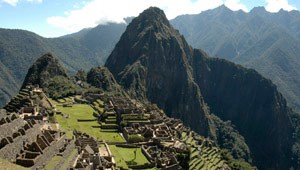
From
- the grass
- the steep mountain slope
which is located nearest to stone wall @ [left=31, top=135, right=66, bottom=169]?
the grass

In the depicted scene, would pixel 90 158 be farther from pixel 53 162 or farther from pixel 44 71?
Answer: pixel 44 71

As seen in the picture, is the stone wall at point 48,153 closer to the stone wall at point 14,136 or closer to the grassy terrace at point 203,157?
the stone wall at point 14,136

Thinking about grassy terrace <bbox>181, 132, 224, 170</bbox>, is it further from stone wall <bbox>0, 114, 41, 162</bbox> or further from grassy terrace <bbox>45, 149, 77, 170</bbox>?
stone wall <bbox>0, 114, 41, 162</bbox>

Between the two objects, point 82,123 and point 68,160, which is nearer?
point 68,160

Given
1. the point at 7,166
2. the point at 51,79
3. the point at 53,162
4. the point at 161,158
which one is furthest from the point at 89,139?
the point at 51,79

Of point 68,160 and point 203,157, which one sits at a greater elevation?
point 68,160

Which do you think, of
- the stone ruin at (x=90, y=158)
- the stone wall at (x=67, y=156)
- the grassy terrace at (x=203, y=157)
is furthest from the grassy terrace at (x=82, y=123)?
the stone wall at (x=67, y=156)
